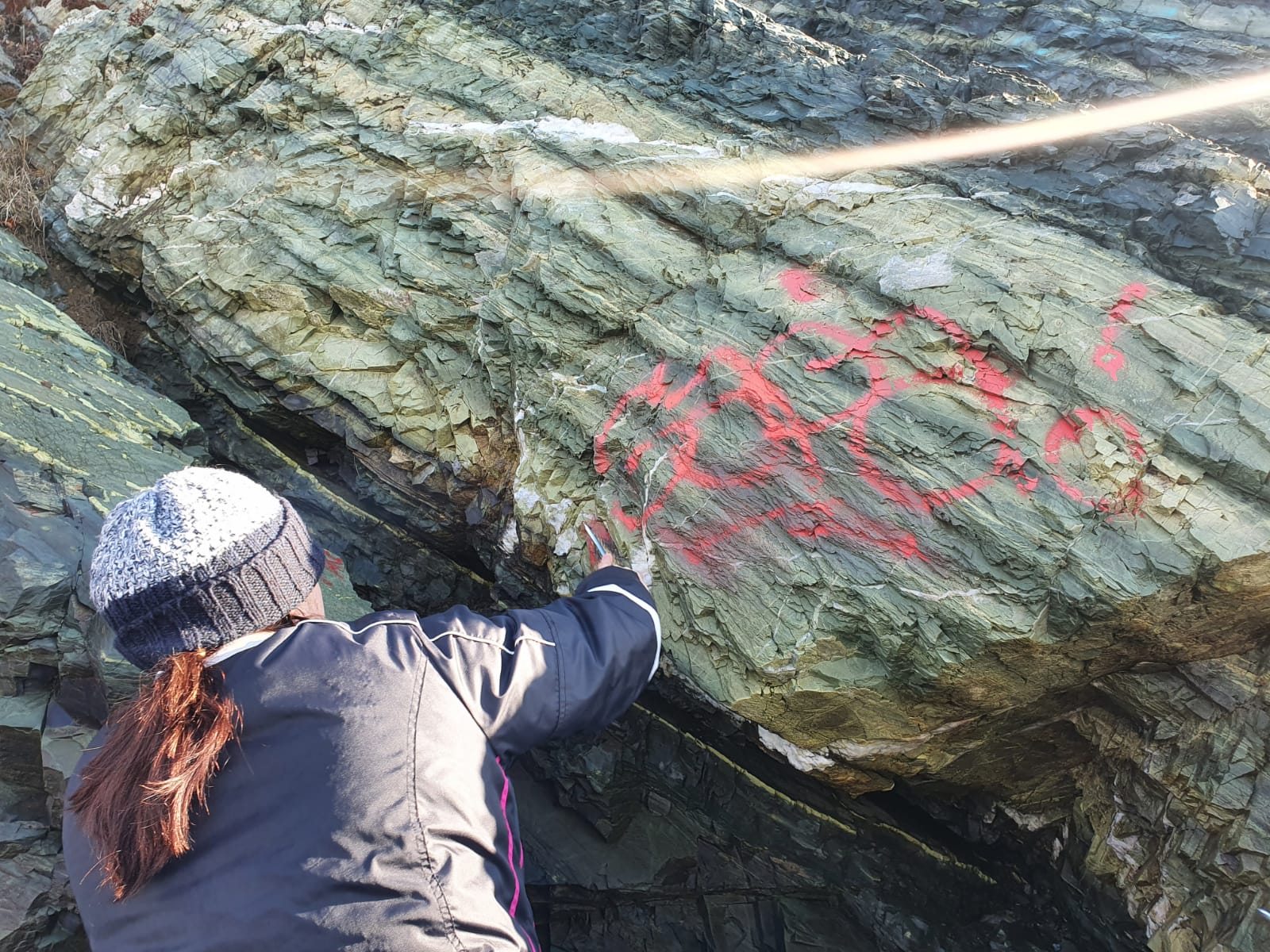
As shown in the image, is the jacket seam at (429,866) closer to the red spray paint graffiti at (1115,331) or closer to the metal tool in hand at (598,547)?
the metal tool in hand at (598,547)

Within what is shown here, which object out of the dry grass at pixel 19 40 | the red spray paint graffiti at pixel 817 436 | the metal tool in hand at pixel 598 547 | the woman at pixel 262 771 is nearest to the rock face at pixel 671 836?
the metal tool in hand at pixel 598 547

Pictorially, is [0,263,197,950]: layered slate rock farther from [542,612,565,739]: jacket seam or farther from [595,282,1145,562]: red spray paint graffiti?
[595,282,1145,562]: red spray paint graffiti

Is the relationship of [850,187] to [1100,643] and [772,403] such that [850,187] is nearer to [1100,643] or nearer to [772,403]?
[772,403]

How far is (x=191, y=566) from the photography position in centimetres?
159

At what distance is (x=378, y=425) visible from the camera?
4211 millimetres

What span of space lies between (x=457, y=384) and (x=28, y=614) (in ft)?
6.48

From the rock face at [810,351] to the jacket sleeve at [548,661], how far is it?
1.03 meters

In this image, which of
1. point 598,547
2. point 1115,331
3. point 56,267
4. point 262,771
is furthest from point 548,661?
point 56,267

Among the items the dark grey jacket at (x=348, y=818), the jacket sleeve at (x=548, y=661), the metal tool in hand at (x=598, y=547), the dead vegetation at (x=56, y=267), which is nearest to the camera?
the dark grey jacket at (x=348, y=818)

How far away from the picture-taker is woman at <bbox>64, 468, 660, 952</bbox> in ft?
5.02

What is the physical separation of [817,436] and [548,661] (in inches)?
62.7

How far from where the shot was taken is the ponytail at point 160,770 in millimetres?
1538

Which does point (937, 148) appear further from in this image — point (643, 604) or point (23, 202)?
point (23, 202)

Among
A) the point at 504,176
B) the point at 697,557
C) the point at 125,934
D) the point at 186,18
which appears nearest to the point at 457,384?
the point at 504,176
